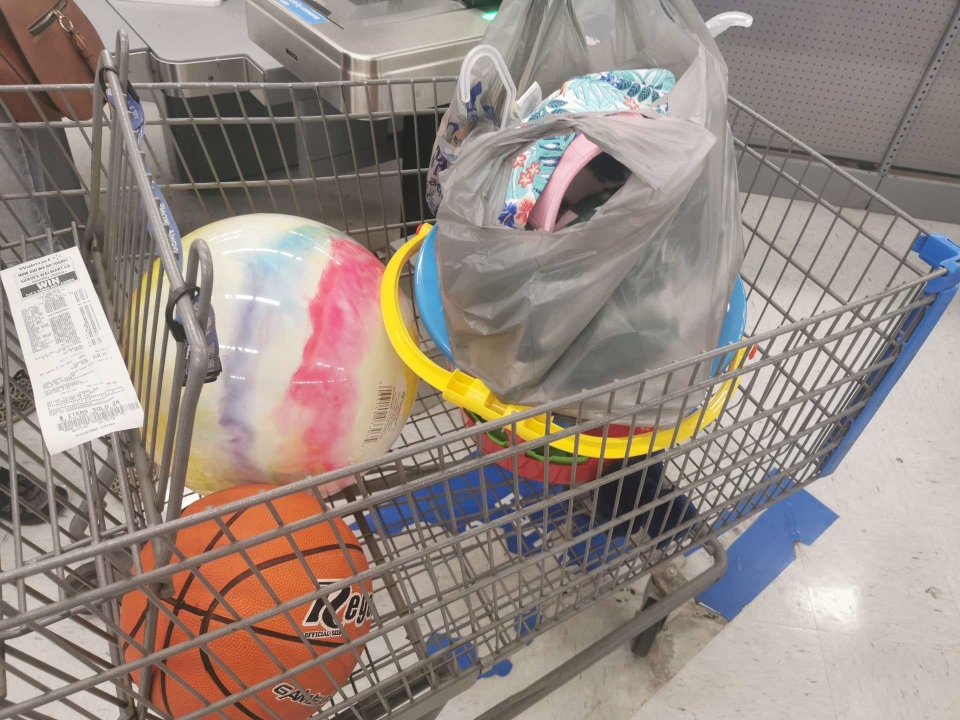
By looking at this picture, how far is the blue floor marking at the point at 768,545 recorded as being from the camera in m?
1.22

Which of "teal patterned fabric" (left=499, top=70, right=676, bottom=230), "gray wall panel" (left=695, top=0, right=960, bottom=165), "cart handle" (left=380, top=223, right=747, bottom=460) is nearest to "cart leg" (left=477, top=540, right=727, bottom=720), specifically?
"cart handle" (left=380, top=223, right=747, bottom=460)

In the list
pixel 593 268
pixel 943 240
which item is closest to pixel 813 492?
pixel 943 240

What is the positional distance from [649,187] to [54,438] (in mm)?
545

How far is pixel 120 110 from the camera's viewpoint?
2.16ft

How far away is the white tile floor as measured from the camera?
1.13m

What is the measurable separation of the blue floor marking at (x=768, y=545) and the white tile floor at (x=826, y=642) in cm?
5

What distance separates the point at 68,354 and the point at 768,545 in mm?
1185

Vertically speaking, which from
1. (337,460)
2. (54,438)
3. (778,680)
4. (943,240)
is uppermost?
(943,240)

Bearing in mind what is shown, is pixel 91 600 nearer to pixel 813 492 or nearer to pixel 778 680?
pixel 778 680

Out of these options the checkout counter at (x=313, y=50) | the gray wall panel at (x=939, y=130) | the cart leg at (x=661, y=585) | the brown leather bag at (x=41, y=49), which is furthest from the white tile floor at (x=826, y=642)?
the brown leather bag at (x=41, y=49)

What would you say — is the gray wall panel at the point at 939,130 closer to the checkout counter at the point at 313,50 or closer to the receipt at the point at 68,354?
the checkout counter at the point at 313,50

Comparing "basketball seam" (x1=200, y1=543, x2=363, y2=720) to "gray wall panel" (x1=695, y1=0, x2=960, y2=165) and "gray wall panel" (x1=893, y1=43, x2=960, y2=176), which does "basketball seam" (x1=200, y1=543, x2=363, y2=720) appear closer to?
"gray wall panel" (x1=695, y1=0, x2=960, y2=165)

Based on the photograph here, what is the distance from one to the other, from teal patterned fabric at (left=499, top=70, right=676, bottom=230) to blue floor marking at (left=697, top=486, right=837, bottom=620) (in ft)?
2.70

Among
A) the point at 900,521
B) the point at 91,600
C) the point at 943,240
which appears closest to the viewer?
the point at 91,600
